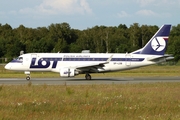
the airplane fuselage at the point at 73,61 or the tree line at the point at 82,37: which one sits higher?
the tree line at the point at 82,37

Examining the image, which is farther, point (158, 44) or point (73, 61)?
point (158, 44)

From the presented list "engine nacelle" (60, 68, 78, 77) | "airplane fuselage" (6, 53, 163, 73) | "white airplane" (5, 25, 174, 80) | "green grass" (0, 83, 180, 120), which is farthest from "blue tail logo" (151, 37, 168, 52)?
"green grass" (0, 83, 180, 120)

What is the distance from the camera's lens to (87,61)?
4150cm

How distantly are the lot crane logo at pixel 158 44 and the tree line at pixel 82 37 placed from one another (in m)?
70.6

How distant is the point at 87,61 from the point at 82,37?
300 ft

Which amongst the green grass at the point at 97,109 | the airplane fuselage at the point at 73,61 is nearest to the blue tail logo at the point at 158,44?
the airplane fuselage at the point at 73,61

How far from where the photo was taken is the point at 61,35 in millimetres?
134375

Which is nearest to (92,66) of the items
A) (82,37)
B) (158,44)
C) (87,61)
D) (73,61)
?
(87,61)

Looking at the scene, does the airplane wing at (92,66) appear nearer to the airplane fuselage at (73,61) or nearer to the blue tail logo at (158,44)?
the airplane fuselage at (73,61)

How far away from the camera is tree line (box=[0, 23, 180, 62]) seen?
119m

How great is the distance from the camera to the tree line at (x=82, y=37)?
389 ft

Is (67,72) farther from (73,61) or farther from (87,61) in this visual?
(87,61)

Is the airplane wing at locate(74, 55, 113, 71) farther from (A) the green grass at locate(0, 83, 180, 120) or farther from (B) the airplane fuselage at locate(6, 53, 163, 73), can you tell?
(A) the green grass at locate(0, 83, 180, 120)

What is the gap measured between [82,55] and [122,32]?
101 meters
